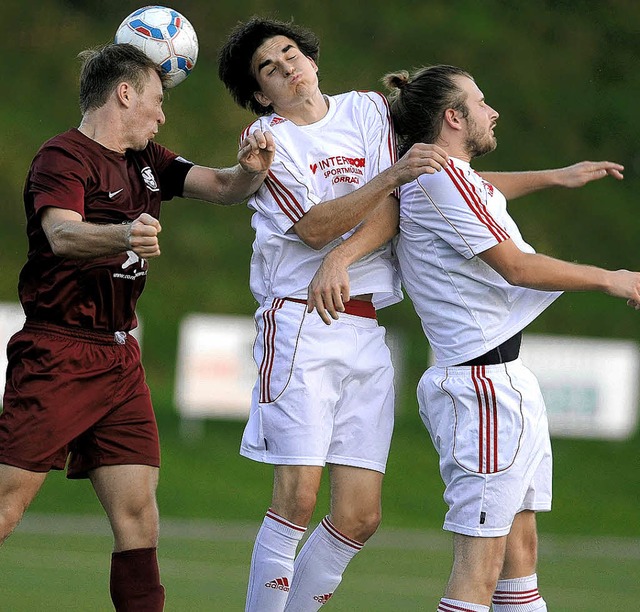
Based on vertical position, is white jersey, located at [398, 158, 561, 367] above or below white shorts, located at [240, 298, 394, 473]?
above

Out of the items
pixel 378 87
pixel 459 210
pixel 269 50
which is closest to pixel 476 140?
pixel 459 210

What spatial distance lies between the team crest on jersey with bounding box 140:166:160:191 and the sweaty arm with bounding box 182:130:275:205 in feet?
0.55

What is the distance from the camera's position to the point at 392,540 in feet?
37.2

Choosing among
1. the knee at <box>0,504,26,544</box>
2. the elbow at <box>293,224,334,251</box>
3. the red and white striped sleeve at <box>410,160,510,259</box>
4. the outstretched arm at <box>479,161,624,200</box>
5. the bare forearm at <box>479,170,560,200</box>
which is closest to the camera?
the red and white striped sleeve at <box>410,160,510,259</box>

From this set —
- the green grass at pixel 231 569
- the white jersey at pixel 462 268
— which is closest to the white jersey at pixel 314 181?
the white jersey at pixel 462 268

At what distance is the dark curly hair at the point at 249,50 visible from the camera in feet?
16.3

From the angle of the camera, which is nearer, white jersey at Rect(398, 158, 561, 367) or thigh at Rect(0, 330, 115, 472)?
white jersey at Rect(398, 158, 561, 367)

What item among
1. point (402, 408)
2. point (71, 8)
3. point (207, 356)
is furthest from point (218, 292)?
point (71, 8)

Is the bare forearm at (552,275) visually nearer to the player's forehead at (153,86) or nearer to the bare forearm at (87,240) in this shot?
the bare forearm at (87,240)

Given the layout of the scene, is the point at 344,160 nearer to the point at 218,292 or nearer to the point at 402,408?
the point at 402,408

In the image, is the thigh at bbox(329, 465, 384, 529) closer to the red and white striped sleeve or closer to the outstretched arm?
the red and white striped sleeve

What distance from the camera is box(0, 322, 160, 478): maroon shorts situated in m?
4.66

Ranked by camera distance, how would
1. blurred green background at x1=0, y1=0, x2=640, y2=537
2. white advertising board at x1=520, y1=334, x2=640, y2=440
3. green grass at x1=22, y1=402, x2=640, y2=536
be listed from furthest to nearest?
blurred green background at x1=0, y1=0, x2=640, y2=537, white advertising board at x1=520, y1=334, x2=640, y2=440, green grass at x1=22, y1=402, x2=640, y2=536


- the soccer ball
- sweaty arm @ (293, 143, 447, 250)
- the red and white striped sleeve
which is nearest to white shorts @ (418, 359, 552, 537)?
the red and white striped sleeve
